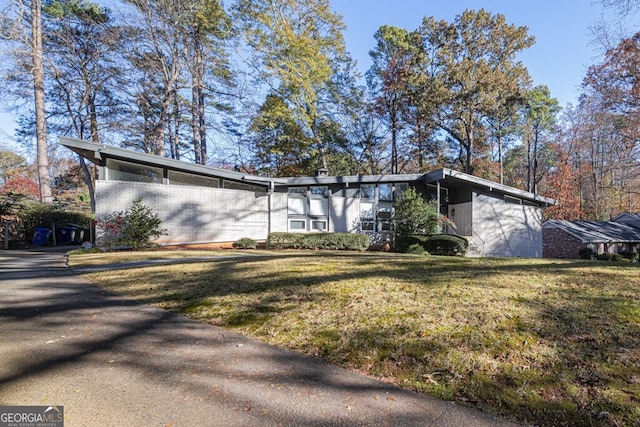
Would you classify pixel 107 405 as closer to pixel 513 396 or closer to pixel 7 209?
pixel 513 396

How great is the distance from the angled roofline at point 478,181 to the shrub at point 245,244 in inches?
386

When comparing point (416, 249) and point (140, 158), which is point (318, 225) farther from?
point (140, 158)

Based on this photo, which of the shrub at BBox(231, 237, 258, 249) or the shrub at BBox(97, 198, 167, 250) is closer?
the shrub at BBox(97, 198, 167, 250)

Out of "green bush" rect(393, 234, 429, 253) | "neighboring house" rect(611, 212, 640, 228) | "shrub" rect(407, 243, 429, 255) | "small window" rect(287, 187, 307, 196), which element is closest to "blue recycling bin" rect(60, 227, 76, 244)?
"small window" rect(287, 187, 307, 196)

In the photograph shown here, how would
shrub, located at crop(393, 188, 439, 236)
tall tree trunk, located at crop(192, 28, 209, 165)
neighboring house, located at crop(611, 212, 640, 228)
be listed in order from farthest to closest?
neighboring house, located at crop(611, 212, 640, 228) < tall tree trunk, located at crop(192, 28, 209, 165) < shrub, located at crop(393, 188, 439, 236)

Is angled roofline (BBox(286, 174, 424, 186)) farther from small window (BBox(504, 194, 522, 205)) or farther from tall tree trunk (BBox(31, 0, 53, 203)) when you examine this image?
tall tree trunk (BBox(31, 0, 53, 203))

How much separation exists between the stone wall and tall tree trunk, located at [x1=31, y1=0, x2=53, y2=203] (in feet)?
99.9

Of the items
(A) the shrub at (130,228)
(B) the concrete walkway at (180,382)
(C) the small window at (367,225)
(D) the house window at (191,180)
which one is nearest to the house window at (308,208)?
(C) the small window at (367,225)

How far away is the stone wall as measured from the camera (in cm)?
1928

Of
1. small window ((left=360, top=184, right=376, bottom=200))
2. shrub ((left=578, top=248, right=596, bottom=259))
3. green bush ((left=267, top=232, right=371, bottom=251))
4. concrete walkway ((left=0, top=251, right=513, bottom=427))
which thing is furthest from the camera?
shrub ((left=578, top=248, right=596, bottom=259))

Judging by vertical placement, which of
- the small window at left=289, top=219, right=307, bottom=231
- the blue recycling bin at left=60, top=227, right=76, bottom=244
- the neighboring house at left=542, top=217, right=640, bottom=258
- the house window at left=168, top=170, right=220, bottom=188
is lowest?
the neighboring house at left=542, top=217, right=640, bottom=258

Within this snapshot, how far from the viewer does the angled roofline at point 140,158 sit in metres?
10.9

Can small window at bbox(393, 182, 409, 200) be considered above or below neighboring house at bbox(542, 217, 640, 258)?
above

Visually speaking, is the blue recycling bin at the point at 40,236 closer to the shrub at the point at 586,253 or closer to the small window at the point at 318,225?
the small window at the point at 318,225
